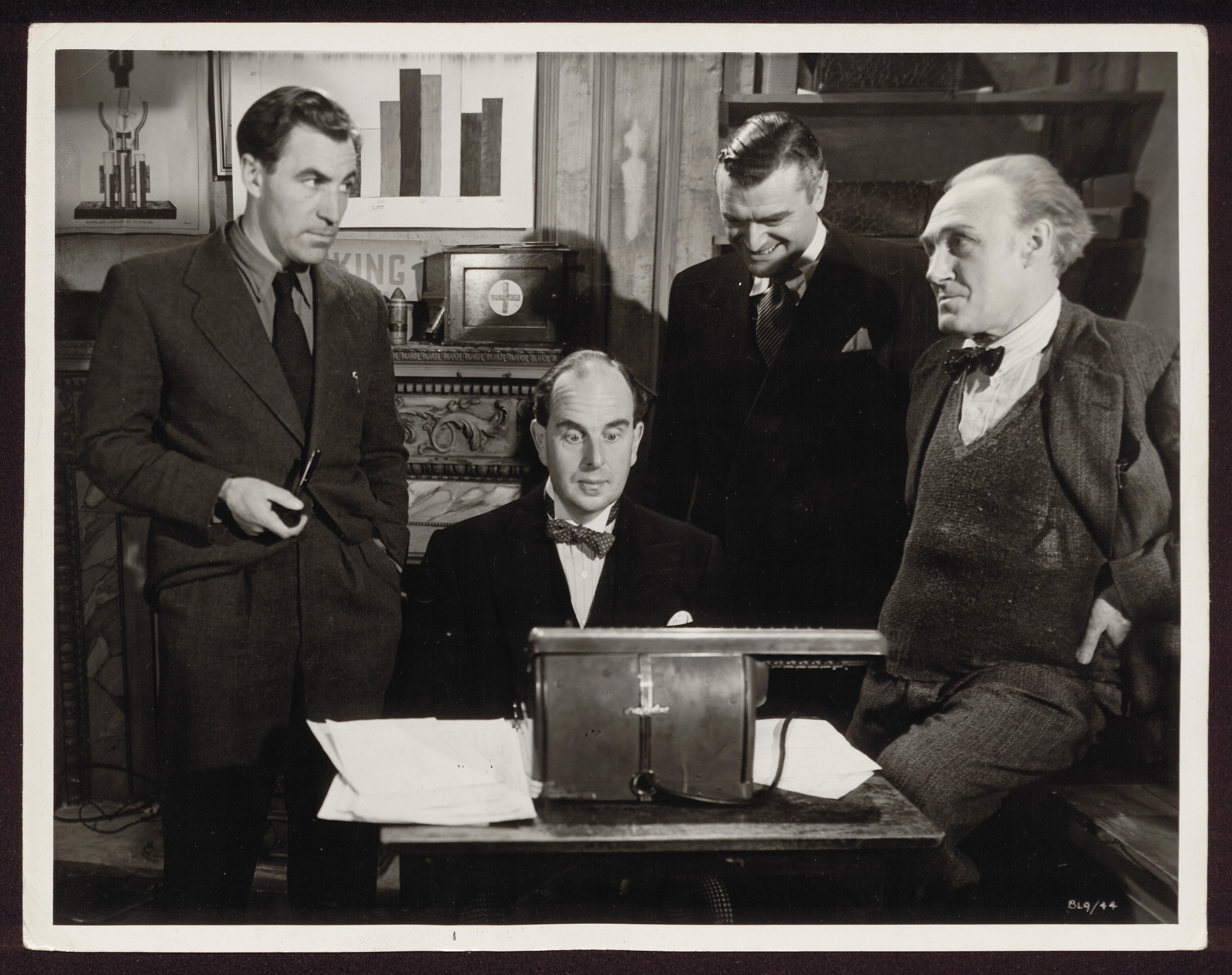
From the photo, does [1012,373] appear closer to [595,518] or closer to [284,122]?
[595,518]

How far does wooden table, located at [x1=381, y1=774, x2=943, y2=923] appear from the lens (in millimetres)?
1460

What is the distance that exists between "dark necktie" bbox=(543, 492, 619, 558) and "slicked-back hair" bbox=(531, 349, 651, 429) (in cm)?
18

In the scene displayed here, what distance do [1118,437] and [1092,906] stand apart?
872 millimetres

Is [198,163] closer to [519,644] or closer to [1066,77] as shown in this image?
[519,644]

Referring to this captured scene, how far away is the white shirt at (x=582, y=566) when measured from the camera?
183 cm

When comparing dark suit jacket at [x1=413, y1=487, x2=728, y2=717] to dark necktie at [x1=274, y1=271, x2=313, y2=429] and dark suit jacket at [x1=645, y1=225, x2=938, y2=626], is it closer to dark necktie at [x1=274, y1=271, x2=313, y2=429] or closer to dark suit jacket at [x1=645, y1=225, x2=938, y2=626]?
dark suit jacket at [x1=645, y1=225, x2=938, y2=626]

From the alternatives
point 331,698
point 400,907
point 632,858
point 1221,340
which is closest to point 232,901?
point 400,907

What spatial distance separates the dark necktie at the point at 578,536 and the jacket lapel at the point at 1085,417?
0.81m

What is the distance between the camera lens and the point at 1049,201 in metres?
1.80

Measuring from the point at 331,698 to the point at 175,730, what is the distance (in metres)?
0.29

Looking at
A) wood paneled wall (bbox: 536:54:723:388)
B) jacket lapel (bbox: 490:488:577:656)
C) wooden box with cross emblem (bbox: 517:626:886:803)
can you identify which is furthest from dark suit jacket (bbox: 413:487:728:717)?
wood paneled wall (bbox: 536:54:723:388)

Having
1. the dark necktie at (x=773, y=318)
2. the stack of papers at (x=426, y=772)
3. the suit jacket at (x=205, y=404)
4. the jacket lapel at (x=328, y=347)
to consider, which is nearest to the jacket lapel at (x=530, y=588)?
the stack of papers at (x=426, y=772)

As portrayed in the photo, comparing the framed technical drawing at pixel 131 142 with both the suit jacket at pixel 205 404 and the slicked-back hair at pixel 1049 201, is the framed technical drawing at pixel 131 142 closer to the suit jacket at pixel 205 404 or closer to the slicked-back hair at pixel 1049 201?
the suit jacket at pixel 205 404

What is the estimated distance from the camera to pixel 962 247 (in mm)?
1810
